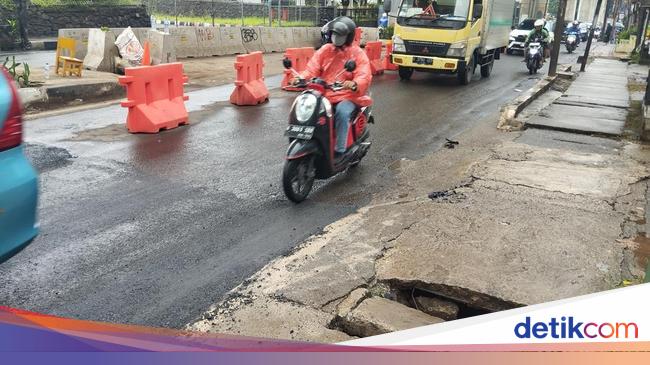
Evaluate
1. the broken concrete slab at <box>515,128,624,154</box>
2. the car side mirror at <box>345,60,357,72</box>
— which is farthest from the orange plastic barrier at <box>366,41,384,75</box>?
the car side mirror at <box>345,60,357,72</box>

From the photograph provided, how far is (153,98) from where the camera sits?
8961 mm

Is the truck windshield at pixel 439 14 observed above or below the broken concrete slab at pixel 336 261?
above

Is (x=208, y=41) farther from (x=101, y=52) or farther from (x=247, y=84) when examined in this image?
(x=247, y=84)

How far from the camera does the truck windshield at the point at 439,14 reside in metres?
15.0

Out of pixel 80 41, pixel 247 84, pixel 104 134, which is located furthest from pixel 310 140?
pixel 80 41

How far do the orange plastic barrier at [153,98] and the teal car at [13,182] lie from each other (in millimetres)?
5579

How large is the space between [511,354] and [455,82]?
49.2ft

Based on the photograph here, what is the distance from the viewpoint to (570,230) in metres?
4.95

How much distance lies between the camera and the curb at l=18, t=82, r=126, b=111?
10.4 meters

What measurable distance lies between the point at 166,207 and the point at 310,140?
5.35 ft

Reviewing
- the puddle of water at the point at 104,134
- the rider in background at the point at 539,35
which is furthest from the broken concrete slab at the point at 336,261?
the rider in background at the point at 539,35

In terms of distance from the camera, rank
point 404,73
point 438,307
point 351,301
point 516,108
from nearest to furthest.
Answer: point 351,301 → point 438,307 → point 516,108 → point 404,73

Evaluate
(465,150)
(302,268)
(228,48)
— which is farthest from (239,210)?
(228,48)

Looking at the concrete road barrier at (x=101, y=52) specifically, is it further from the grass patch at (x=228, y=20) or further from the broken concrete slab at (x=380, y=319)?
the broken concrete slab at (x=380, y=319)
